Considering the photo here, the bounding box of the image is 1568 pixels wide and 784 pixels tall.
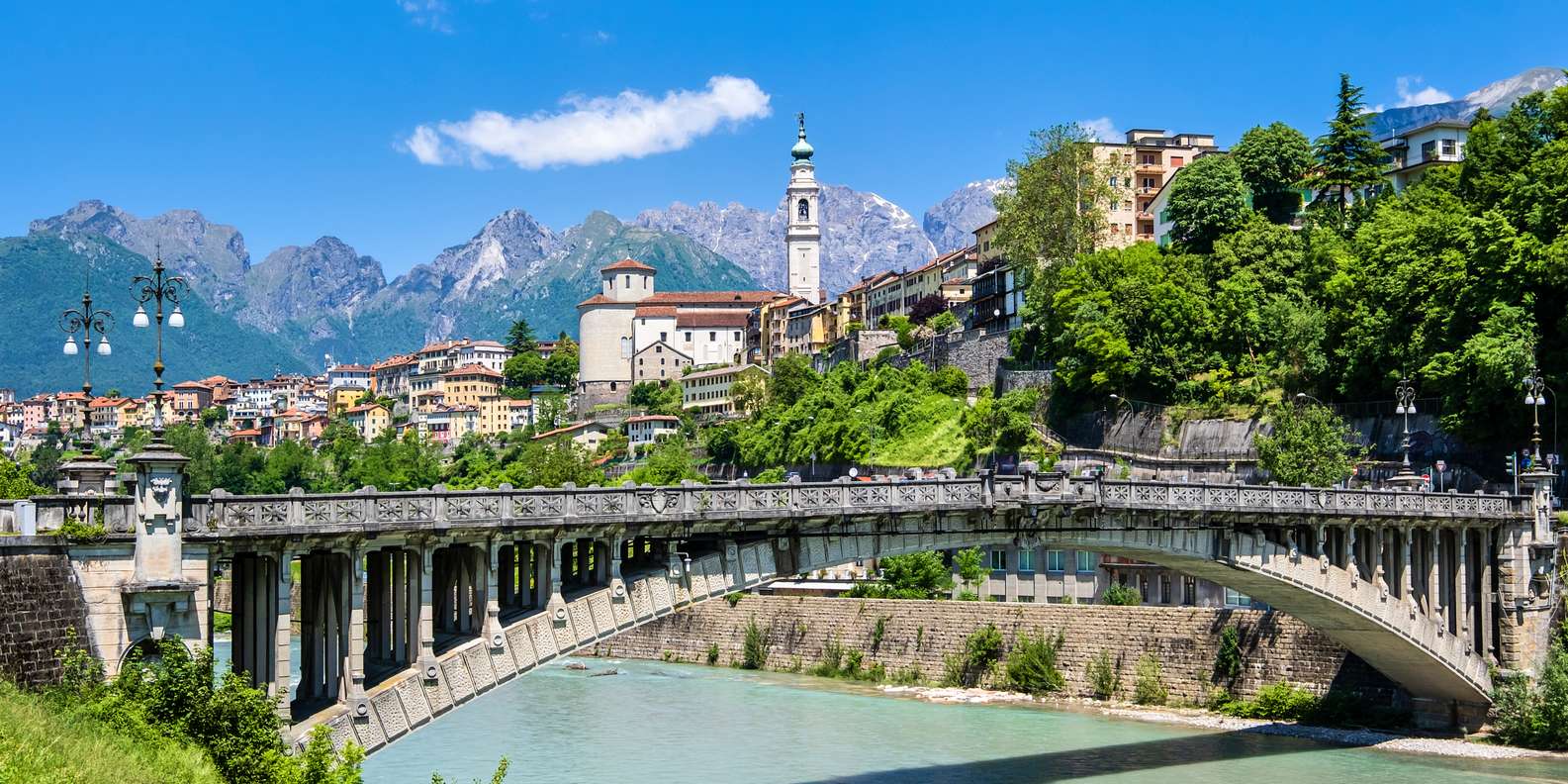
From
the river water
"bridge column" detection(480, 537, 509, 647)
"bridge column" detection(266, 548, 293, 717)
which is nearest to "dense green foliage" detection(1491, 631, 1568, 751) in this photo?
the river water

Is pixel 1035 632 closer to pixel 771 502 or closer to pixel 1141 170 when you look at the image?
pixel 771 502

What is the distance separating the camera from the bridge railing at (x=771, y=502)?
85.4 ft

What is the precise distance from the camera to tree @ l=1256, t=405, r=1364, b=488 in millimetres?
59344

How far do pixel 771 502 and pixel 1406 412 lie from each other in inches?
1155

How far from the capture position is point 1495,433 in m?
55.4

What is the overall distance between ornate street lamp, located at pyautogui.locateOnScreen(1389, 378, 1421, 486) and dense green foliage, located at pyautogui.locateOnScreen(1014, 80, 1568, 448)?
2.63ft

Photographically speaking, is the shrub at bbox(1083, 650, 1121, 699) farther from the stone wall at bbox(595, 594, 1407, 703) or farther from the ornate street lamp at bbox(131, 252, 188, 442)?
the ornate street lamp at bbox(131, 252, 188, 442)

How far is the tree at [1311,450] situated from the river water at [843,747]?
523 inches

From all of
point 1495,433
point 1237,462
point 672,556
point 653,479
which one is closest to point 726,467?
point 653,479

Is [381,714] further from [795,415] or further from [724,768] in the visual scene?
[795,415]

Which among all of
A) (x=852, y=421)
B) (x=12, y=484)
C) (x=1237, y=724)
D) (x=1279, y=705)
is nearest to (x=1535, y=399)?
(x=1279, y=705)

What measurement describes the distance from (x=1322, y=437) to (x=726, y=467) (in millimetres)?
60829

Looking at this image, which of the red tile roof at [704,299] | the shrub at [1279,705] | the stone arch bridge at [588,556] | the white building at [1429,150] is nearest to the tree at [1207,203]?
the white building at [1429,150]

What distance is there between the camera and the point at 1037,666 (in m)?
56.3
